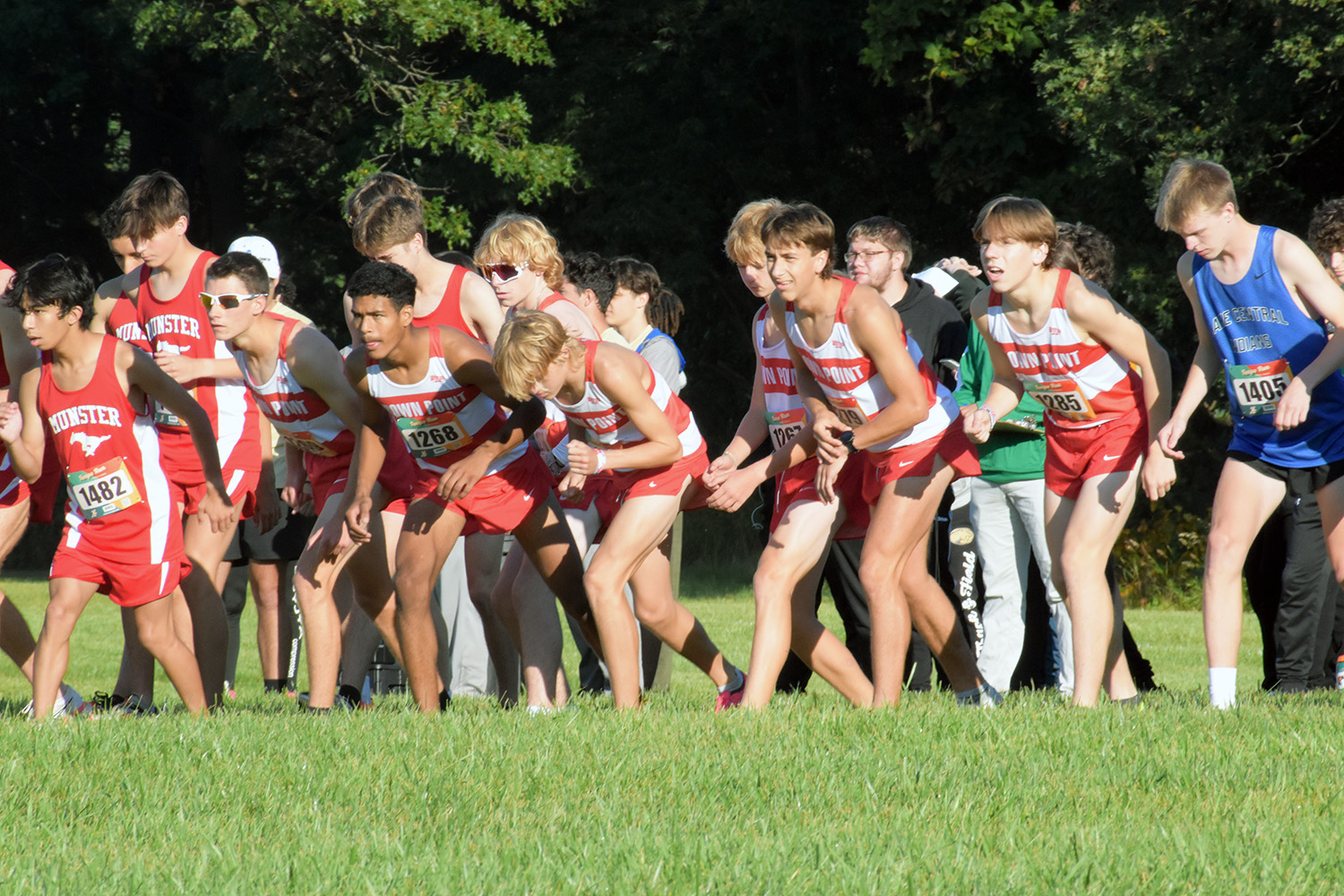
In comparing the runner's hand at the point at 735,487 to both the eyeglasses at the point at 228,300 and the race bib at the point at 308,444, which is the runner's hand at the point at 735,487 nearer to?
the race bib at the point at 308,444

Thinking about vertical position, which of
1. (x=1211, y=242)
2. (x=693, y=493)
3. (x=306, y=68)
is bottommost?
(x=693, y=493)

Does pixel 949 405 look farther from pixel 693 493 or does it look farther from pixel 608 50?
pixel 608 50

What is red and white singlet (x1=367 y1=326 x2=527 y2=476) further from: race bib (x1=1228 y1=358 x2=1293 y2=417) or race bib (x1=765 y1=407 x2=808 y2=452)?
race bib (x1=1228 y1=358 x2=1293 y2=417)

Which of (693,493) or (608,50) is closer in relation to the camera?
(693,493)

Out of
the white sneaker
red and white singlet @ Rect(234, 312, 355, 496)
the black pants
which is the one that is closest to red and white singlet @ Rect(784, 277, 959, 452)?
the black pants

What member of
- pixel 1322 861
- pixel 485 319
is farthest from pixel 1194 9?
pixel 1322 861

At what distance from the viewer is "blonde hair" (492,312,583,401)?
5.96m

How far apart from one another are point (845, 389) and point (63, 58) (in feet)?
69.0

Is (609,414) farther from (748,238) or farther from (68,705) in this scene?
(68,705)

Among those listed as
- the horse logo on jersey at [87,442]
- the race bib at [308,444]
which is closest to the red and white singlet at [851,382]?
the race bib at [308,444]

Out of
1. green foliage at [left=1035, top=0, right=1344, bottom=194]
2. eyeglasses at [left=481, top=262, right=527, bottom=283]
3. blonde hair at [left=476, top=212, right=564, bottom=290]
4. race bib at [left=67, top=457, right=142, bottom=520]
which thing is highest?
green foliage at [left=1035, top=0, right=1344, bottom=194]

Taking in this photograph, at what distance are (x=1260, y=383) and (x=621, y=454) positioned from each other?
104 inches

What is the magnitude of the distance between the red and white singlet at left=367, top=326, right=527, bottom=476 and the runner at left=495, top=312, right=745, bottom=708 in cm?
38

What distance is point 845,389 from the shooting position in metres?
6.32
